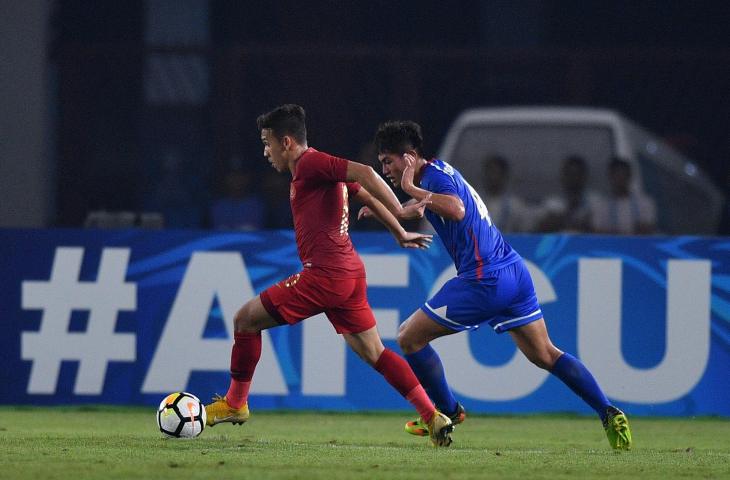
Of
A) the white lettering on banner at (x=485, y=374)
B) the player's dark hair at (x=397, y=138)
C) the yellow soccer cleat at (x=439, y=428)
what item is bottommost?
the white lettering on banner at (x=485, y=374)

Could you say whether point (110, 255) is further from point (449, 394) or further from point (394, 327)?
point (449, 394)

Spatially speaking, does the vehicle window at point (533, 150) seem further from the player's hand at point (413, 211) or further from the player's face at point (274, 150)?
the player's hand at point (413, 211)

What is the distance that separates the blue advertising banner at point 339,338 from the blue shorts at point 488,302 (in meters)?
2.92

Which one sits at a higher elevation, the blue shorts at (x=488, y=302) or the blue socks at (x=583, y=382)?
the blue shorts at (x=488, y=302)

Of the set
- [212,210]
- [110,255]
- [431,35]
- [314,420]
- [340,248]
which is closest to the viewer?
[340,248]

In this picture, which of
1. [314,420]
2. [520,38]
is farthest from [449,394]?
[520,38]

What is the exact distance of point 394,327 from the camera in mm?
10875

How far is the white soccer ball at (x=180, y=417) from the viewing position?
801 cm

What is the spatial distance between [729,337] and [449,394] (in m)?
3.45

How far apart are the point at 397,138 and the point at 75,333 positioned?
4.14 meters

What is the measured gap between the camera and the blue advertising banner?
1084 cm

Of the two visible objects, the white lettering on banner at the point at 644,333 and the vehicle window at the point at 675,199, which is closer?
the white lettering on banner at the point at 644,333

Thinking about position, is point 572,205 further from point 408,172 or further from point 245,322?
point 245,322

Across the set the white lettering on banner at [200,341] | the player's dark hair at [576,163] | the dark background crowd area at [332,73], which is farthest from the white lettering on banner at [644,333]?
the dark background crowd area at [332,73]
